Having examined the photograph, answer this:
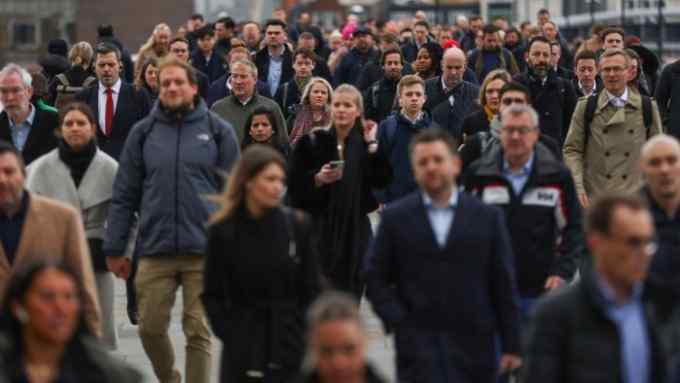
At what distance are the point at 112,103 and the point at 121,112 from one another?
0.63 feet

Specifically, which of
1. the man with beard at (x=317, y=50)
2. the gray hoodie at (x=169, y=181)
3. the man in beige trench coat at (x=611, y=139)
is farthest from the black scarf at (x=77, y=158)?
the man with beard at (x=317, y=50)

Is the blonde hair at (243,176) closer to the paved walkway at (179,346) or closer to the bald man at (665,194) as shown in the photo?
the bald man at (665,194)

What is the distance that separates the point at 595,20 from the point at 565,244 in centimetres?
2903

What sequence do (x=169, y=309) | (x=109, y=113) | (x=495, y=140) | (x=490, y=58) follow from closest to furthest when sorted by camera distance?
(x=495, y=140) → (x=169, y=309) → (x=109, y=113) → (x=490, y=58)

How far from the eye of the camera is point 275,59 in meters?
20.5

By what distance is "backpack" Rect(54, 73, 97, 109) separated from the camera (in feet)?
56.1

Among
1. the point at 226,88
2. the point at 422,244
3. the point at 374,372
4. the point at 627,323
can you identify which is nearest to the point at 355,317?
the point at 374,372

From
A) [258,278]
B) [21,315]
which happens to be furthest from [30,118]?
[21,315]

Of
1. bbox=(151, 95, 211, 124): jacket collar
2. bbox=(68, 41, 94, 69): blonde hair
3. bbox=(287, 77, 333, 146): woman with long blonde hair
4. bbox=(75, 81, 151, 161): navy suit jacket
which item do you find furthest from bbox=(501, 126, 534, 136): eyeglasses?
bbox=(68, 41, 94, 69): blonde hair

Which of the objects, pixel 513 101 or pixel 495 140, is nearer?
pixel 495 140

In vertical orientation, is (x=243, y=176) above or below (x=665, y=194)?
above

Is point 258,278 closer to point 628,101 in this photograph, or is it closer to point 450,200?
point 450,200

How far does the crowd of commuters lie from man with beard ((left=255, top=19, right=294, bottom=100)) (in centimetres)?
643

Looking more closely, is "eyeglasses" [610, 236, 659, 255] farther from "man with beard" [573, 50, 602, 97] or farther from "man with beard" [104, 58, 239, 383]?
"man with beard" [573, 50, 602, 97]
